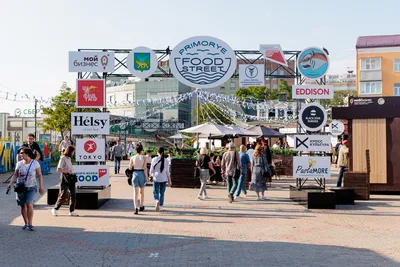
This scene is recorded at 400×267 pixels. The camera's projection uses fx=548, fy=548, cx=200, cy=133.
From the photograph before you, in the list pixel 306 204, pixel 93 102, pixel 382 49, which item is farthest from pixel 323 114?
pixel 382 49

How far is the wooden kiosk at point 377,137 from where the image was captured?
1756 centimetres

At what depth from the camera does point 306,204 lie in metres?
14.1

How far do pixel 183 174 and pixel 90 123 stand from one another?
5.51m

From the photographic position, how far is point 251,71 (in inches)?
691

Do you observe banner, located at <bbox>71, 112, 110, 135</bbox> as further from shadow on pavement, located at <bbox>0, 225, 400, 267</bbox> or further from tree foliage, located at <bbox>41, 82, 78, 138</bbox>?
tree foliage, located at <bbox>41, 82, 78, 138</bbox>

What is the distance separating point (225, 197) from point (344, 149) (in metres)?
4.36

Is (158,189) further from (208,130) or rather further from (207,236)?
(208,130)

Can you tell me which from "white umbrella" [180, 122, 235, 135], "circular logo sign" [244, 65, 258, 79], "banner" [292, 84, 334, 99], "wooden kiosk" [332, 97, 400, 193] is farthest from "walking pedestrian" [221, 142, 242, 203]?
"white umbrella" [180, 122, 235, 135]

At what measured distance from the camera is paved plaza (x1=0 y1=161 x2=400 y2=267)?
26.3 ft

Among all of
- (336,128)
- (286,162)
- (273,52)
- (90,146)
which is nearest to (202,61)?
(273,52)

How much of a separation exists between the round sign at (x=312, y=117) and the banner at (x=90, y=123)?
210 inches

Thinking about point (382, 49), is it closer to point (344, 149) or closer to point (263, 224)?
point (344, 149)

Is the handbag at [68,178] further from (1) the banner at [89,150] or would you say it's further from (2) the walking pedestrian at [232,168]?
(2) the walking pedestrian at [232,168]

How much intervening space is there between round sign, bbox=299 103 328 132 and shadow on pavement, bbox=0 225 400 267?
6138mm
